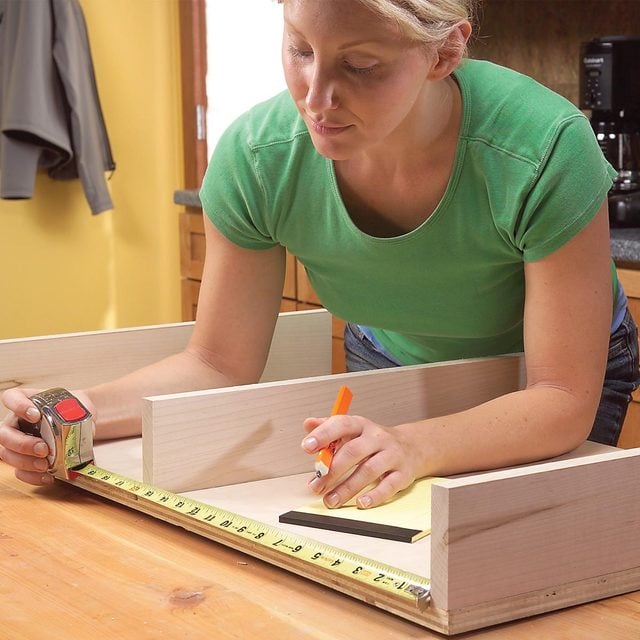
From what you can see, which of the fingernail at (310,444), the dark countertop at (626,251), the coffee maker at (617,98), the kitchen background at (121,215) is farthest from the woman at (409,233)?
the kitchen background at (121,215)

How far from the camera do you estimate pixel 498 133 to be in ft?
3.82

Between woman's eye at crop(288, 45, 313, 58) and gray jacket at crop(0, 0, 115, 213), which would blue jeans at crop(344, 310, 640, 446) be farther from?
gray jacket at crop(0, 0, 115, 213)

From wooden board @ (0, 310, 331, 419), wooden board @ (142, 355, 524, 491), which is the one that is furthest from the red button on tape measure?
wooden board @ (0, 310, 331, 419)

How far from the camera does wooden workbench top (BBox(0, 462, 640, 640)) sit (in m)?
0.76

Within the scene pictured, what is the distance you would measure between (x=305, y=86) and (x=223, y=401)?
1.04 feet

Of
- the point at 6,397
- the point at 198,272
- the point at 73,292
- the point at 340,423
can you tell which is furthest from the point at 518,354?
the point at 73,292

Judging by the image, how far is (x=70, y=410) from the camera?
1.14 m

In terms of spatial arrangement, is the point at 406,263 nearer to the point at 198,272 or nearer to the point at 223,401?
the point at 223,401

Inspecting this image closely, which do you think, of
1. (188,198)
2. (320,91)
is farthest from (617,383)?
(188,198)

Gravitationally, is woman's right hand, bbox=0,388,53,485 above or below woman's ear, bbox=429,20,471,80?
below

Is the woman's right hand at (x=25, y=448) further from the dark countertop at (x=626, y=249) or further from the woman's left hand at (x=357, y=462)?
the dark countertop at (x=626, y=249)

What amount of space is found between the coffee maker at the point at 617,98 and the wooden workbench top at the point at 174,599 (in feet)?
5.42

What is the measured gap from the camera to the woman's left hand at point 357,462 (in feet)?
3.29

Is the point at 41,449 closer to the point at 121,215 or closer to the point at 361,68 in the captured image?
the point at 361,68
